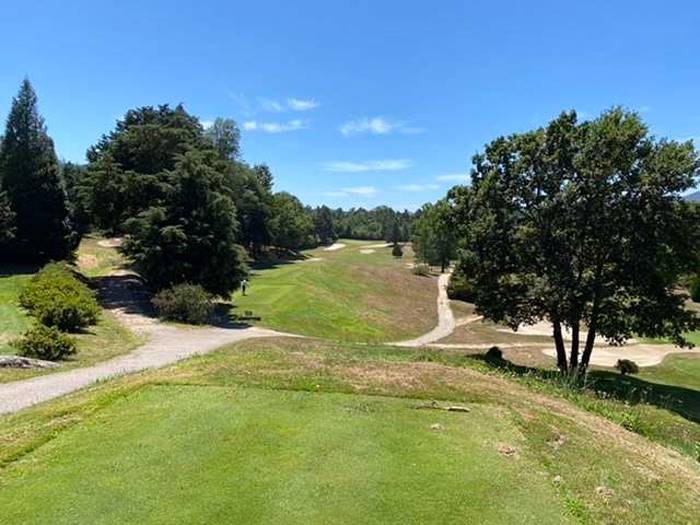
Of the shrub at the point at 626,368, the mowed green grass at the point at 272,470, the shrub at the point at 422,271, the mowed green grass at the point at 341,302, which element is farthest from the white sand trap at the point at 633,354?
the shrub at the point at 422,271

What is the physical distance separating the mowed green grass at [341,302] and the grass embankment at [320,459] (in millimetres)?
26598

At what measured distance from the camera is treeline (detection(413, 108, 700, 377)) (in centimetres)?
2756

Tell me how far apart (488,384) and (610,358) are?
30101mm

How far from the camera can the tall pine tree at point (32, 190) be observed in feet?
153

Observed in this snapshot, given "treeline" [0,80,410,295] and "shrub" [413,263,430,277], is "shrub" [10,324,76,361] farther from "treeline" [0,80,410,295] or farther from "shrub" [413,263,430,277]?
"shrub" [413,263,430,277]

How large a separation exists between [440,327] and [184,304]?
24.3 meters

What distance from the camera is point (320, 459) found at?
906cm

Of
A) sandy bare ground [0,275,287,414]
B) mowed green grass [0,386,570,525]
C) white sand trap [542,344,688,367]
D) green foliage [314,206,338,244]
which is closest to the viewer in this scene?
mowed green grass [0,386,570,525]

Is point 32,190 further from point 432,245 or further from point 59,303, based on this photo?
point 432,245

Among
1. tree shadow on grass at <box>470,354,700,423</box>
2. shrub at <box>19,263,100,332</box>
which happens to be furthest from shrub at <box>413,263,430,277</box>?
shrub at <box>19,263,100,332</box>

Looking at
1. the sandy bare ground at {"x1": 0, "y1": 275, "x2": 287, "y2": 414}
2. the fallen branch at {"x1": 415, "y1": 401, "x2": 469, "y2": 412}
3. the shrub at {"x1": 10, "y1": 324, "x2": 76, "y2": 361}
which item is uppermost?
the fallen branch at {"x1": 415, "y1": 401, "x2": 469, "y2": 412}

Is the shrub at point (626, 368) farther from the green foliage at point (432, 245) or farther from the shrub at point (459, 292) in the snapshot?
the green foliage at point (432, 245)

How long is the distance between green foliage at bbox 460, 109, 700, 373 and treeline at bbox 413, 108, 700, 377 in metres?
0.05

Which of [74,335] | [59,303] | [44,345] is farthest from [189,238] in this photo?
[44,345]
